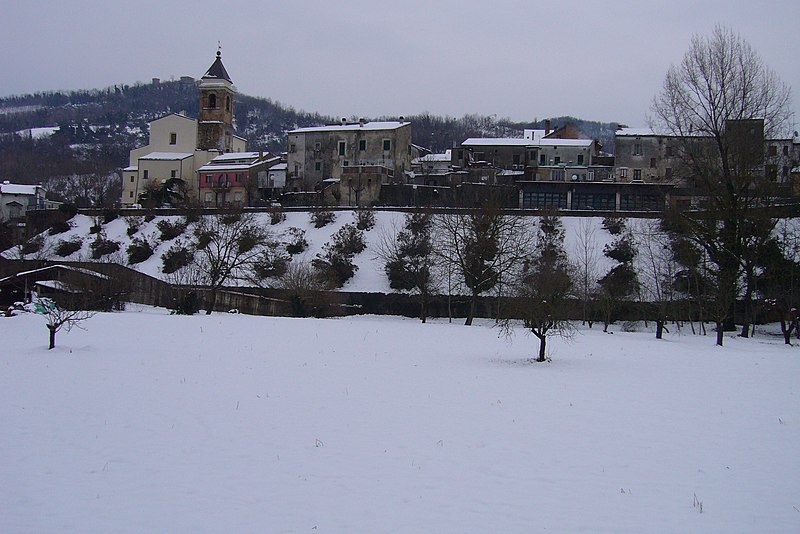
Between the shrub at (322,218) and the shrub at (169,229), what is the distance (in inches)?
424

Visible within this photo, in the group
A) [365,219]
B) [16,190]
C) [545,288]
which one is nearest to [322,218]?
[365,219]

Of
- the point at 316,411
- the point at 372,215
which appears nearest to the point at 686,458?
the point at 316,411

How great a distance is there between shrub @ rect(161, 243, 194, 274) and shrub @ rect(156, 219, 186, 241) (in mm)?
4446

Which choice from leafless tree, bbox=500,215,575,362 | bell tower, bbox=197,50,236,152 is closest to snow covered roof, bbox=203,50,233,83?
bell tower, bbox=197,50,236,152

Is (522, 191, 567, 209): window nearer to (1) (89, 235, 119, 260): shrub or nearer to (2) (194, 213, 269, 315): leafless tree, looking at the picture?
(2) (194, 213, 269, 315): leafless tree

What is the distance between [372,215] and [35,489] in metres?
49.5

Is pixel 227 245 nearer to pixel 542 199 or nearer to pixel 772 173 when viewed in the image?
pixel 772 173

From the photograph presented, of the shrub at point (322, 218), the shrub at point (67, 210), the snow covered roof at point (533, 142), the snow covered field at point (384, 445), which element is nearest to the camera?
the snow covered field at point (384, 445)

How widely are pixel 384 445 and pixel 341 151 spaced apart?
62774mm

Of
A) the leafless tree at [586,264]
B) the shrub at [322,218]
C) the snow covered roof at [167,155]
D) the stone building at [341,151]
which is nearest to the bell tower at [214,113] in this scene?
the snow covered roof at [167,155]

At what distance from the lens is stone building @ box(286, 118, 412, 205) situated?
69438 mm

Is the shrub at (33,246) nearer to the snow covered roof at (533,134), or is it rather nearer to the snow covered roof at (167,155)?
the snow covered roof at (167,155)

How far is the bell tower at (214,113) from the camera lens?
7781 centimetres

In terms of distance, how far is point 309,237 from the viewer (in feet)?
178
